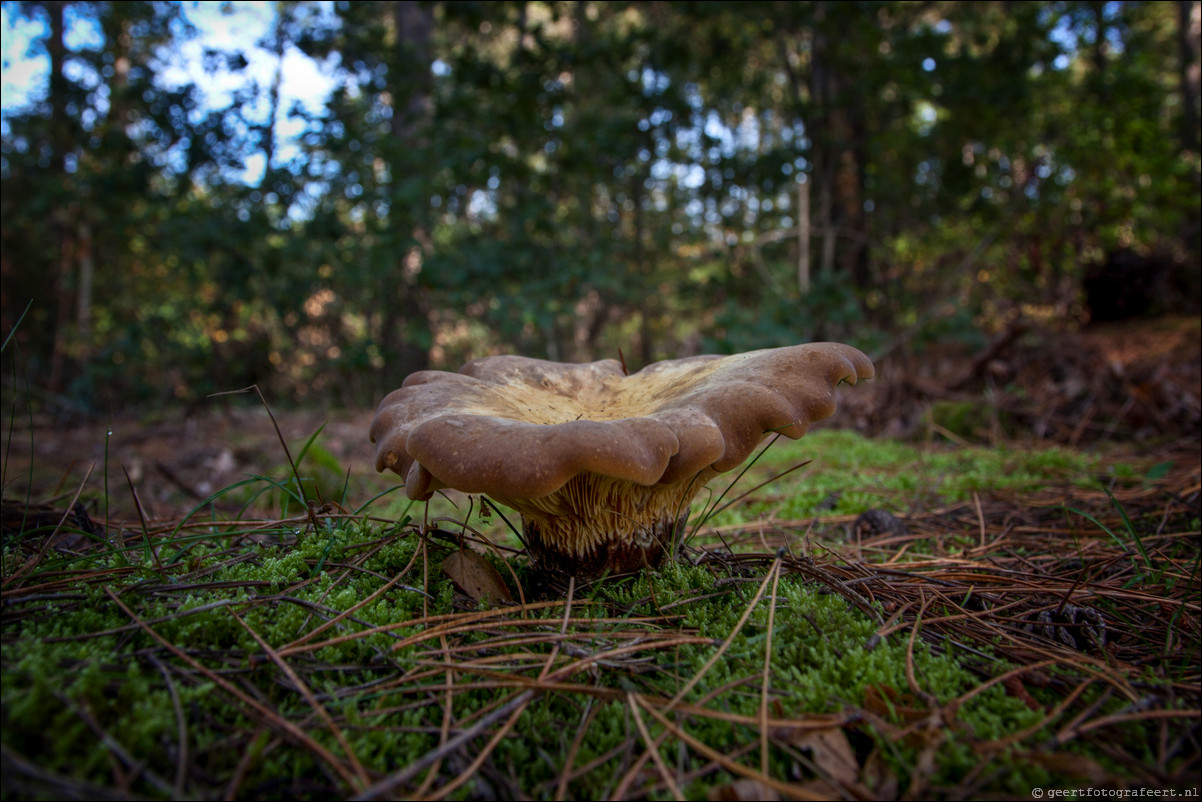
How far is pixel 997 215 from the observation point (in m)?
8.48

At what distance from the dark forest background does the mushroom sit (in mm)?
4975

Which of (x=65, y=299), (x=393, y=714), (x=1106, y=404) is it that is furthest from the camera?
(x=65, y=299)

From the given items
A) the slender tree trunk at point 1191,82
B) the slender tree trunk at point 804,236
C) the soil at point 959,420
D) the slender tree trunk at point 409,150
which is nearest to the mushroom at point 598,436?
the soil at point 959,420

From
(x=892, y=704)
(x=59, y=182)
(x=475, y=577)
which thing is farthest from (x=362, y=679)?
(x=59, y=182)

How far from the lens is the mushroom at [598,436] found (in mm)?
1312

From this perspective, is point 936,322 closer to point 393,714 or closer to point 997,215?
point 997,215

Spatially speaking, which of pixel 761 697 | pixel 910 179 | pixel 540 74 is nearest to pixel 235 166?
pixel 540 74

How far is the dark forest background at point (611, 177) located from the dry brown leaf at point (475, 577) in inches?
211

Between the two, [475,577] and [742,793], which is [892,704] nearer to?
[742,793]

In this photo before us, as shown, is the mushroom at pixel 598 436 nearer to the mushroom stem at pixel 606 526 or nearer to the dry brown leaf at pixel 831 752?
the mushroom stem at pixel 606 526

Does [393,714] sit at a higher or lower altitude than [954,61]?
lower

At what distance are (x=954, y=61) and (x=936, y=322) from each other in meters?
3.11

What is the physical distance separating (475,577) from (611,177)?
7.27m

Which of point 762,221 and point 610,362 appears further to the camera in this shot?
point 762,221
